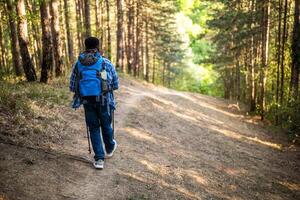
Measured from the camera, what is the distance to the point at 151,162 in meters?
9.10

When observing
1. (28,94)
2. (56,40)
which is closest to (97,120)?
(28,94)

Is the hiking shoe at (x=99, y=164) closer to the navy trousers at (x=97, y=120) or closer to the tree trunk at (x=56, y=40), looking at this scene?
the navy trousers at (x=97, y=120)

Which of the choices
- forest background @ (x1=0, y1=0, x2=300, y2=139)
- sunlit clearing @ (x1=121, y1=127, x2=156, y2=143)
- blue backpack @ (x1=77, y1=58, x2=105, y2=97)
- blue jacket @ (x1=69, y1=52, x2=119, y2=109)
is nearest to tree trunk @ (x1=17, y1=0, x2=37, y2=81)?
forest background @ (x1=0, y1=0, x2=300, y2=139)

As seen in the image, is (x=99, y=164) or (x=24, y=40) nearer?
(x=99, y=164)

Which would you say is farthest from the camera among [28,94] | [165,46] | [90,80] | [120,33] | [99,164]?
[165,46]

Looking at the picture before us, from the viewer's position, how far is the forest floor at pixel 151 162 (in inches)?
265

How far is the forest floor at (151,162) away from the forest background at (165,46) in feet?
7.40

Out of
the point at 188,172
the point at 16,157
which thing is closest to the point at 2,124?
the point at 16,157

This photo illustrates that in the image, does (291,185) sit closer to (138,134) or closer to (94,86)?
(138,134)

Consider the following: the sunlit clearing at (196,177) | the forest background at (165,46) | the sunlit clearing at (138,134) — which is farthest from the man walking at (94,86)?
the sunlit clearing at (138,134)

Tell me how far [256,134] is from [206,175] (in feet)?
30.4

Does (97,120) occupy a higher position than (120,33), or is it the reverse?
(120,33)

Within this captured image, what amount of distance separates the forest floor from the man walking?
0.90 meters

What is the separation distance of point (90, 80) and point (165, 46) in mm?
39316
